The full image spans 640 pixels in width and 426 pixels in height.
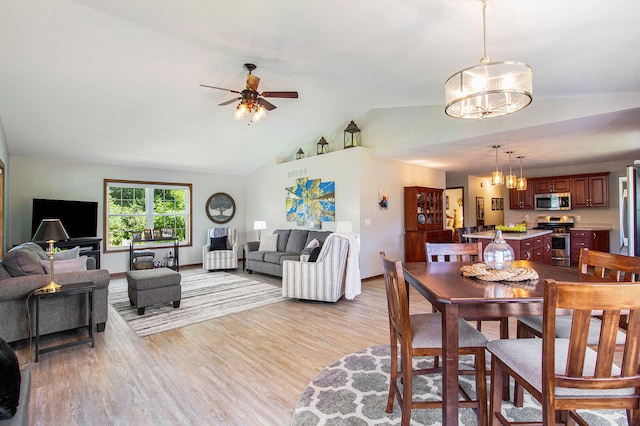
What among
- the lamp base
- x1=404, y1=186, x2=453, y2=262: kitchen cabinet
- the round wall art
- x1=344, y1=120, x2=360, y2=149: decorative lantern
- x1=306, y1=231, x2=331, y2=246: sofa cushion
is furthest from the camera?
the round wall art

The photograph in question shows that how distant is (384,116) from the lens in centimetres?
584

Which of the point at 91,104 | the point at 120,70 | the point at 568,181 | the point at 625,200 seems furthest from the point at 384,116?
the point at 568,181

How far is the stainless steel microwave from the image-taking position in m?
7.48

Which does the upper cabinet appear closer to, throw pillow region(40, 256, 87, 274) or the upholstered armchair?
the upholstered armchair

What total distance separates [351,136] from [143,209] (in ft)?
16.3

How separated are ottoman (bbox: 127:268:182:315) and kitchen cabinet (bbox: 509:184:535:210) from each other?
8.24m

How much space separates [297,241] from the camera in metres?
6.59

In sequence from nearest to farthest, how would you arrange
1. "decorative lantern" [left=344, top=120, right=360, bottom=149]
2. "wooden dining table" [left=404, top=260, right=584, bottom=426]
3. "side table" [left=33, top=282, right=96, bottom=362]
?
"wooden dining table" [left=404, top=260, right=584, bottom=426], "side table" [left=33, top=282, right=96, bottom=362], "decorative lantern" [left=344, top=120, right=360, bottom=149]

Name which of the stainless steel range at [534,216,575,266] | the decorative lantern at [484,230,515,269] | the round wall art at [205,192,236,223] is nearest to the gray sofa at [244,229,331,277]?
the round wall art at [205,192,236,223]

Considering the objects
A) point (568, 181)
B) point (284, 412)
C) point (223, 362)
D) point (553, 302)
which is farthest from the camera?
point (568, 181)

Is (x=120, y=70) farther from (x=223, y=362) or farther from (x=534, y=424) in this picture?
(x=534, y=424)

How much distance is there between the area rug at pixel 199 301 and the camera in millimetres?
3770

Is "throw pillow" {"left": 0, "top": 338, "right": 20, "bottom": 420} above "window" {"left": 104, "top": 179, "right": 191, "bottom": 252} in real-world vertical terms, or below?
Answer: below

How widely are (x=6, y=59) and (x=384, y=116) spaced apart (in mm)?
5107
